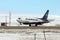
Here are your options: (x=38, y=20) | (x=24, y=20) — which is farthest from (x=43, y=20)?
(x=24, y=20)

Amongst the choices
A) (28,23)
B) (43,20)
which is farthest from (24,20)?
(43,20)

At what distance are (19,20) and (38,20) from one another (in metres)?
8.15

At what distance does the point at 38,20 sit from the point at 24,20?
769cm

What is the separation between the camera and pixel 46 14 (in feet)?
361

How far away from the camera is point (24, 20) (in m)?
103

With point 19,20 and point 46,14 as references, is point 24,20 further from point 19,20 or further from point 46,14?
point 46,14

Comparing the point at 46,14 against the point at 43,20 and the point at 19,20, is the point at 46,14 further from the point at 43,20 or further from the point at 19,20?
the point at 19,20

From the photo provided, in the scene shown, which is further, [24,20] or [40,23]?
[40,23]

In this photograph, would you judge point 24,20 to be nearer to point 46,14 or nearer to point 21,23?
point 21,23

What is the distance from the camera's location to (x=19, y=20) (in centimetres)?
10538

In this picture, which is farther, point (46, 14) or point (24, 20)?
point (46, 14)

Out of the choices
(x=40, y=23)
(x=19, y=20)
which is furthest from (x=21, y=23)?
(x=40, y=23)

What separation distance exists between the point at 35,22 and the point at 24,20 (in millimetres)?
6287

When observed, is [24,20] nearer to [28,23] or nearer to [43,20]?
[28,23]
